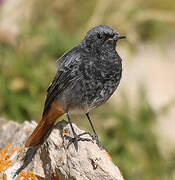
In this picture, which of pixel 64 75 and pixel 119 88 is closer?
pixel 64 75

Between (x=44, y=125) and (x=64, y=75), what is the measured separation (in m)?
0.55

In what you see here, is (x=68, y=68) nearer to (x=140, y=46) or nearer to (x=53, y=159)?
(x=53, y=159)

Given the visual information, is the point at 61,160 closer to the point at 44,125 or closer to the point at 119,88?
the point at 44,125

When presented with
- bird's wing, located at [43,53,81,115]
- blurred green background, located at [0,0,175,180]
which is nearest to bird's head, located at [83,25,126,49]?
bird's wing, located at [43,53,81,115]

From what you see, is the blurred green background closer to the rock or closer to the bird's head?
the rock

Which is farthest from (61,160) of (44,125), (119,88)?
(119,88)

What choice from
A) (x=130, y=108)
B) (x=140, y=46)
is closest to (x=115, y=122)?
(x=130, y=108)

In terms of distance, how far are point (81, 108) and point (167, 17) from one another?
5904 millimetres

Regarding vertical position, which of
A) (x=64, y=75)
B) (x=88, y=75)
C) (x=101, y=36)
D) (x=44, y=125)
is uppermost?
(x=101, y=36)

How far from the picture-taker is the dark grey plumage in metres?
4.34

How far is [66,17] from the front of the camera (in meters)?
10.1

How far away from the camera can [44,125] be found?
15.0 feet

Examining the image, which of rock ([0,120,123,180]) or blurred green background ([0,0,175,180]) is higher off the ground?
blurred green background ([0,0,175,180])

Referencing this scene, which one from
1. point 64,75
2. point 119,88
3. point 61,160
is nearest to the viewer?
point 61,160
